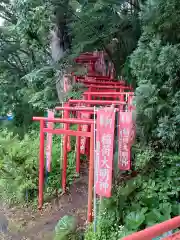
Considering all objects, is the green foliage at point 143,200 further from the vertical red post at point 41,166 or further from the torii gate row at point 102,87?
the torii gate row at point 102,87

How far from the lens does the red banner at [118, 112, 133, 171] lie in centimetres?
412

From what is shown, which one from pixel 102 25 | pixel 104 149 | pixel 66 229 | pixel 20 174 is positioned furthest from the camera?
pixel 102 25

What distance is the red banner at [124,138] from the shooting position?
412 cm

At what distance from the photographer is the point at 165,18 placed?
174 inches

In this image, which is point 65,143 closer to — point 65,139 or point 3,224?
point 65,139

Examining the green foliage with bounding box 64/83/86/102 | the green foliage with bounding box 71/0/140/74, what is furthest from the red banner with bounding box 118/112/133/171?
the green foliage with bounding box 71/0/140/74

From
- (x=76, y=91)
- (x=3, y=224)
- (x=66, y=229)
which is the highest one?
(x=76, y=91)

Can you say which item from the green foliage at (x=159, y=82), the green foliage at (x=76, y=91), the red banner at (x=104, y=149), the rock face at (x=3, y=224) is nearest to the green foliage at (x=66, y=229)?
the red banner at (x=104, y=149)

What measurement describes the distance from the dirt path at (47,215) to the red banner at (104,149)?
3.56 feet

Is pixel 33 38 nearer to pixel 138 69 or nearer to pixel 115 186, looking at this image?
pixel 138 69

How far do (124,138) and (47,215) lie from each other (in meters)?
2.10

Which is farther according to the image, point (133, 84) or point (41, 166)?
point (133, 84)

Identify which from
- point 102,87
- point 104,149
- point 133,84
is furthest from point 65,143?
point 133,84

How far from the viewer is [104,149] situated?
3633 mm
